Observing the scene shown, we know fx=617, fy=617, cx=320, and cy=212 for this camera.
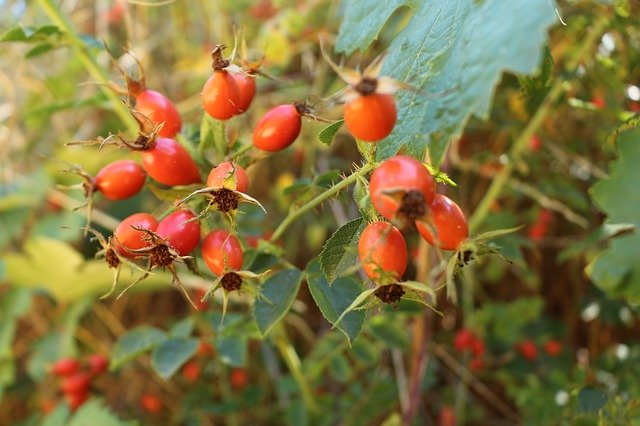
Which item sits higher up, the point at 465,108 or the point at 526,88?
the point at 465,108

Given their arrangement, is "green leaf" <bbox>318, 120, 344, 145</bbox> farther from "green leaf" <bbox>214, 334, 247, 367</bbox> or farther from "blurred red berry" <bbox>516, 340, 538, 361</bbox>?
"blurred red berry" <bbox>516, 340, 538, 361</bbox>

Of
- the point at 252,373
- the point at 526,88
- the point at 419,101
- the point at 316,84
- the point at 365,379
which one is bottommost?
the point at 252,373

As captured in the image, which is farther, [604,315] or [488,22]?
[604,315]

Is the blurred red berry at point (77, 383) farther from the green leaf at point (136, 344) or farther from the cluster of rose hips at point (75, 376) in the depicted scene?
the green leaf at point (136, 344)

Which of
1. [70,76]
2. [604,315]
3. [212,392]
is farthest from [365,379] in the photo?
[70,76]

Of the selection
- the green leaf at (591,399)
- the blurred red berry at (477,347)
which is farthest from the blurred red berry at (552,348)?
the green leaf at (591,399)

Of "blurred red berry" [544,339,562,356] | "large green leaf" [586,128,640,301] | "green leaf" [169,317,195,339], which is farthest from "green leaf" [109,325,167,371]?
"blurred red berry" [544,339,562,356]

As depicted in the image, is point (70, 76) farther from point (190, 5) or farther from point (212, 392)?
point (212, 392)
